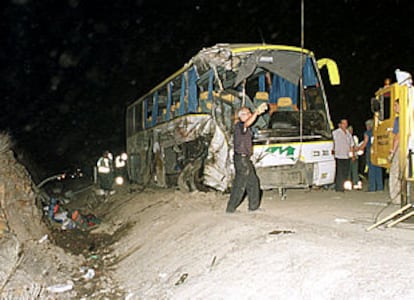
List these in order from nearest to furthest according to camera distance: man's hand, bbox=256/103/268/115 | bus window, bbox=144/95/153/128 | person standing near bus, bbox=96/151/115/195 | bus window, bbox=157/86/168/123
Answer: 1. man's hand, bbox=256/103/268/115
2. bus window, bbox=157/86/168/123
3. bus window, bbox=144/95/153/128
4. person standing near bus, bbox=96/151/115/195

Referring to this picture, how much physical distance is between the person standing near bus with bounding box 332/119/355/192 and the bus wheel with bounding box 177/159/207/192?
316 cm

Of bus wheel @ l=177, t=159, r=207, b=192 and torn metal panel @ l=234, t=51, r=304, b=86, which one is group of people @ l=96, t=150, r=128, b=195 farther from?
torn metal panel @ l=234, t=51, r=304, b=86

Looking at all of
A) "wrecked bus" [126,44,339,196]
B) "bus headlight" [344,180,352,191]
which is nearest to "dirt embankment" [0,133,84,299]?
"wrecked bus" [126,44,339,196]

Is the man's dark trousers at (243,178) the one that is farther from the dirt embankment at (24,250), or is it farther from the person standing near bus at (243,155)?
the dirt embankment at (24,250)

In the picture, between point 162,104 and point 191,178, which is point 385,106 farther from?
point 162,104

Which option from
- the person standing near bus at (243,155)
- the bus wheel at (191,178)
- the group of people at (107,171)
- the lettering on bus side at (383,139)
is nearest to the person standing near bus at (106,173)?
the group of people at (107,171)

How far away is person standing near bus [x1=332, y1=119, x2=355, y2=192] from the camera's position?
30.8 ft

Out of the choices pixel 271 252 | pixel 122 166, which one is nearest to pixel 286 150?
pixel 271 252

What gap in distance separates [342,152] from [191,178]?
11.9 ft

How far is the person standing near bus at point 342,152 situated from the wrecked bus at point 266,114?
2.80 feet

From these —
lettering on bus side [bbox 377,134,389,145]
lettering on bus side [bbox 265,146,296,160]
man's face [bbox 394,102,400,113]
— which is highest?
man's face [bbox 394,102,400,113]

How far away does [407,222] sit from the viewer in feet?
18.5

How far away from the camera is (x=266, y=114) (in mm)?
8570

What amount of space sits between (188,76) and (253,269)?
6.39m
